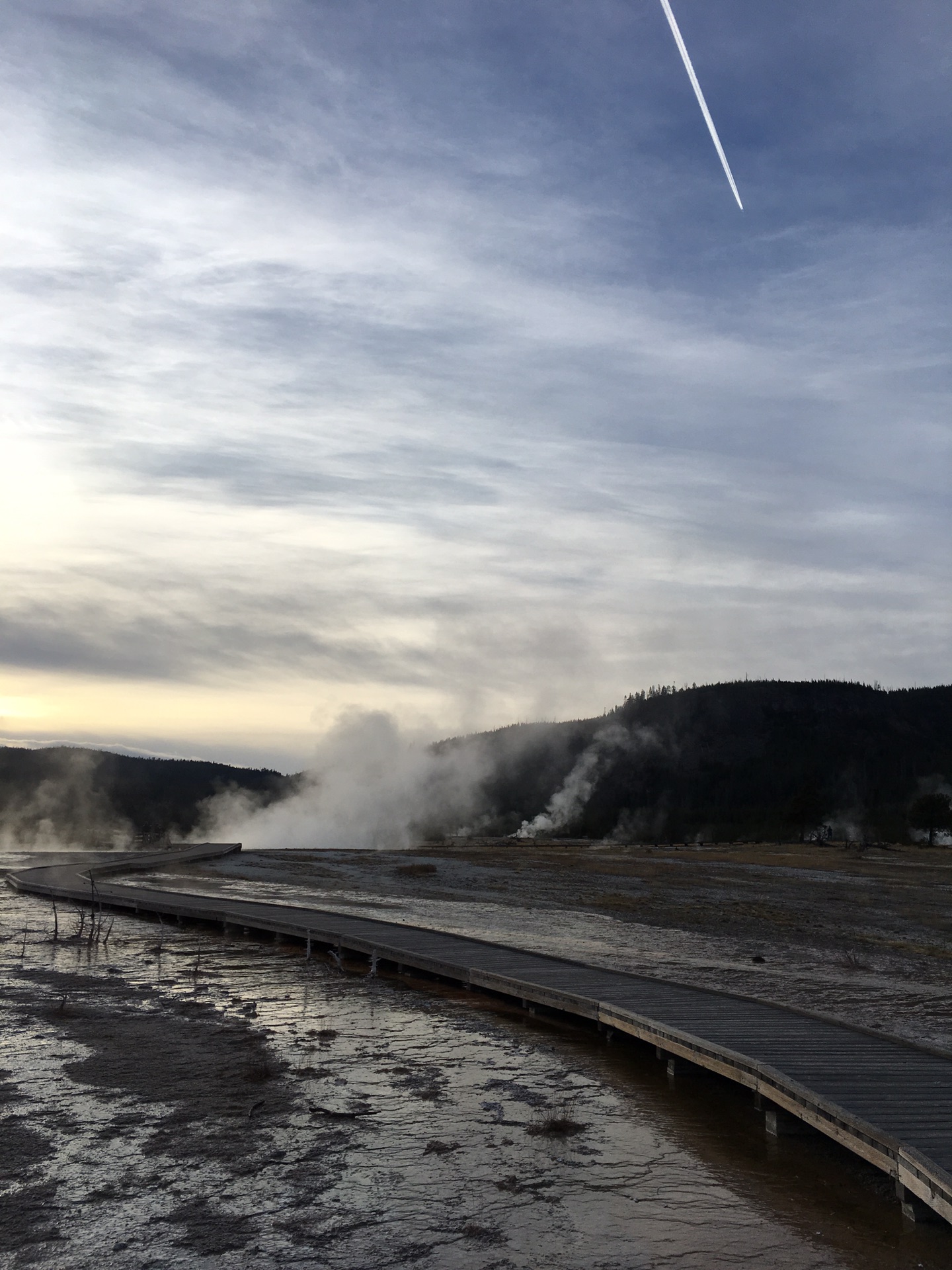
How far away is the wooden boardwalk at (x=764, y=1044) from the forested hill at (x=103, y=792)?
61306 mm

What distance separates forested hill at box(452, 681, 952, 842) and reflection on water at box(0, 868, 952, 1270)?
2987 inches

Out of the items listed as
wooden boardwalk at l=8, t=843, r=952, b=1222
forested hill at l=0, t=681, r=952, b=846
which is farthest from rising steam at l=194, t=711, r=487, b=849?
wooden boardwalk at l=8, t=843, r=952, b=1222

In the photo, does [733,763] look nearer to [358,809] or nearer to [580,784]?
[580,784]

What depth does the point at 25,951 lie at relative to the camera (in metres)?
17.9

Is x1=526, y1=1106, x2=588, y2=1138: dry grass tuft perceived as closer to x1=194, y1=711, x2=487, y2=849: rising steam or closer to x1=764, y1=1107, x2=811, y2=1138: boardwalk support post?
x1=764, y1=1107, x2=811, y2=1138: boardwalk support post

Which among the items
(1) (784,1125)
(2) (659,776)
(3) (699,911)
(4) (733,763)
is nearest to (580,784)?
(2) (659,776)

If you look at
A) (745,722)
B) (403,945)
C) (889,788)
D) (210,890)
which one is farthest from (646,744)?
(403,945)

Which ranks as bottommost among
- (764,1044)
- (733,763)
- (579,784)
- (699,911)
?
(699,911)

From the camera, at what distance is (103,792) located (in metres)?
114

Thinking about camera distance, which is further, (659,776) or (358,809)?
(659,776)

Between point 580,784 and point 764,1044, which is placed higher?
point 580,784

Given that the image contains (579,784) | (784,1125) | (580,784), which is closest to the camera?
(784,1125)

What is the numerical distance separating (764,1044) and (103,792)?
113m

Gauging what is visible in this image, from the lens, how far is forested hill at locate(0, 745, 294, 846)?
90625mm
